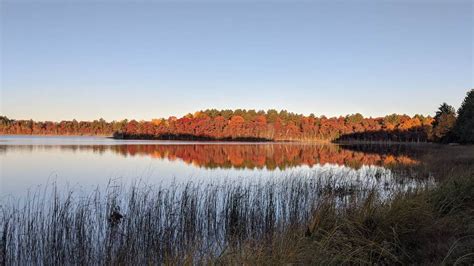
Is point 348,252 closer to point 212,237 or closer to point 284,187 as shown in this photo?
point 212,237

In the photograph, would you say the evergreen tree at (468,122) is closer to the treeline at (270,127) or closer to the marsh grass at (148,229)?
the marsh grass at (148,229)

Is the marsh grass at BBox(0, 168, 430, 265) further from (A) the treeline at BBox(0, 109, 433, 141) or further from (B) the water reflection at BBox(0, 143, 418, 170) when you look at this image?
(A) the treeline at BBox(0, 109, 433, 141)

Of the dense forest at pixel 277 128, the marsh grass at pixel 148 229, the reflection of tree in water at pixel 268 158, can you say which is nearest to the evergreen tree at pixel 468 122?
the reflection of tree in water at pixel 268 158

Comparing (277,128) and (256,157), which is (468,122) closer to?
(256,157)

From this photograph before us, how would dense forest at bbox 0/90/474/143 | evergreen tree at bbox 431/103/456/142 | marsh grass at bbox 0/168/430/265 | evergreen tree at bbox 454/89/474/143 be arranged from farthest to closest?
dense forest at bbox 0/90/474/143 < evergreen tree at bbox 431/103/456/142 < evergreen tree at bbox 454/89/474/143 < marsh grass at bbox 0/168/430/265

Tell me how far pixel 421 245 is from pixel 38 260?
7.55 m

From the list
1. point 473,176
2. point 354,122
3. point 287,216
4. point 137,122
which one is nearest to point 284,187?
point 287,216

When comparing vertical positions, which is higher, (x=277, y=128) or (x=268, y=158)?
(x=277, y=128)

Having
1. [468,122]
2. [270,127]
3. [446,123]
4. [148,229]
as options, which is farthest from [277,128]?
[148,229]

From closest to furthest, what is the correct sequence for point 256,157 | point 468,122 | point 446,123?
point 256,157 < point 468,122 < point 446,123

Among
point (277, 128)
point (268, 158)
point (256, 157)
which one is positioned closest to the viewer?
point (268, 158)

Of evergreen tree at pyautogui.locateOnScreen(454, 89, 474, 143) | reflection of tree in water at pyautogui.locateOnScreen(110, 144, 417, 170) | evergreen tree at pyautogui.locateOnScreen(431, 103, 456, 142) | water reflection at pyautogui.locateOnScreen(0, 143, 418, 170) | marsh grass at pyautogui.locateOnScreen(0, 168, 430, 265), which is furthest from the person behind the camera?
evergreen tree at pyautogui.locateOnScreen(431, 103, 456, 142)

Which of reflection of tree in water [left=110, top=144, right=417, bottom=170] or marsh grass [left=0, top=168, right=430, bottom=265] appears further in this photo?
reflection of tree in water [left=110, top=144, right=417, bottom=170]

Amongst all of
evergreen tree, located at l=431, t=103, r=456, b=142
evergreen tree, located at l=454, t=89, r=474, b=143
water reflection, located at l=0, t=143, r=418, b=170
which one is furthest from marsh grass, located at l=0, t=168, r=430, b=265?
evergreen tree, located at l=431, t=103, r=456, b=142
